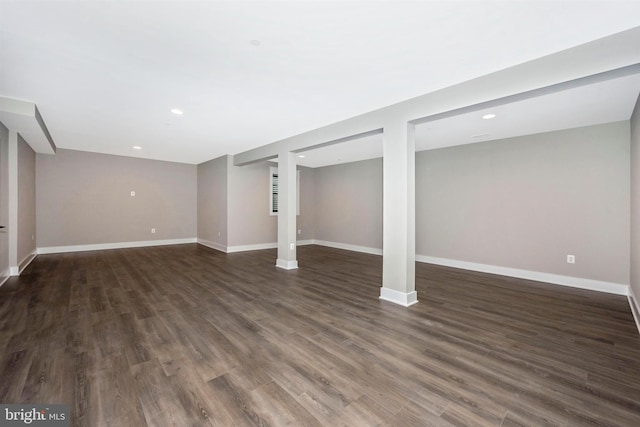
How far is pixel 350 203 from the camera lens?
7.45 metres

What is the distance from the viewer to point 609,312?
3.02 meters

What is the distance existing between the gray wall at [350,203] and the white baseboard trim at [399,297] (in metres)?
3.35

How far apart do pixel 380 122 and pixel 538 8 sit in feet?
5.97

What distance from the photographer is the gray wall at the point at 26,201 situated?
464cm

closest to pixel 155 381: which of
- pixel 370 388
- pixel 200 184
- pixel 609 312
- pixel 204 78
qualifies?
pixel 370 388

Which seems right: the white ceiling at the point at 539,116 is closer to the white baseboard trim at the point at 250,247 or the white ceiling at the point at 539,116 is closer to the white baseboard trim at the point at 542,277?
the white baseboard trim at the point at 542,277

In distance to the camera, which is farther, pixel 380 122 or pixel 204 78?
pixel 380 122

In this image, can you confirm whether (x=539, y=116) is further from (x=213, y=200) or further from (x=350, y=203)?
(x=213, y=200)

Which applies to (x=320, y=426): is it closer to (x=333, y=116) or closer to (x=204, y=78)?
(x=204, y=78)

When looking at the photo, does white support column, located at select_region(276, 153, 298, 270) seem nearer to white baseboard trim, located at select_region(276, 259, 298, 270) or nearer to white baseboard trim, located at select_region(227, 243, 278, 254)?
white baseboard trim, located at select_region(276, 259, 298, 270)

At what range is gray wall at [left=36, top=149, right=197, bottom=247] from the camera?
621 centimetres

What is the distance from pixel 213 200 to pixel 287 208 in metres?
3.28

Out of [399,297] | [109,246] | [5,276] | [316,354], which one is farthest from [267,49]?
[109,246]

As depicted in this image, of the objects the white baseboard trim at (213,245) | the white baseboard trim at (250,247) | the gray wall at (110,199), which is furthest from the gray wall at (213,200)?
the gray wall at (110,199)
